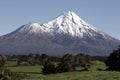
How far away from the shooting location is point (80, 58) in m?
152

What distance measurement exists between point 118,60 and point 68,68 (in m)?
11.8

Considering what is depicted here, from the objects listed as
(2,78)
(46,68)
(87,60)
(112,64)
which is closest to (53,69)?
(46,68)

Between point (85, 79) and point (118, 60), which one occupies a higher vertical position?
point (118, 60)

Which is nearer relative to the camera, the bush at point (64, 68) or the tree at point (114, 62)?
the tree at point (114, 62)

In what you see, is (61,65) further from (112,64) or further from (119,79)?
(119,79)

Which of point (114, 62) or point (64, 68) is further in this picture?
point (114, 62)

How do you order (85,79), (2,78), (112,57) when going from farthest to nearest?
(112,57) < (85,79) < (2,78)

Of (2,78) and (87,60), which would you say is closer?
(2,78)

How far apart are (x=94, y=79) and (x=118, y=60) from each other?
5510cm

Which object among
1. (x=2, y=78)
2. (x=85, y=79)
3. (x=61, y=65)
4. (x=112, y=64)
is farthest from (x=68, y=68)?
(x=2, y=78)

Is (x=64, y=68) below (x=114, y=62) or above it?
below

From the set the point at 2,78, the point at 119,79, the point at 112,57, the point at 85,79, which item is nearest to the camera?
the point at 2,78

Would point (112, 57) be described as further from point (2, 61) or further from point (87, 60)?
point (2, 61)

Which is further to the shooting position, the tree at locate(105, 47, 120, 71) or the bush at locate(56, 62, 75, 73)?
the bush at locate(56, 62, 75, 73)
